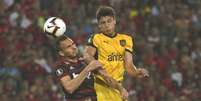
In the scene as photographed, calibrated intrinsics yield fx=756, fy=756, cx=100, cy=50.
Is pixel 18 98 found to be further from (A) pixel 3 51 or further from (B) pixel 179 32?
(B) pixel 179 32

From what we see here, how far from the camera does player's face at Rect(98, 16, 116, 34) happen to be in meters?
9.90

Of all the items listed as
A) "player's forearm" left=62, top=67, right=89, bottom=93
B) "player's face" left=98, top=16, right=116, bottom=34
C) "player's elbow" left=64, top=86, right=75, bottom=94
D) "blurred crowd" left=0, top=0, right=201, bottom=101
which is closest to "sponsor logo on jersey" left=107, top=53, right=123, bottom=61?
"player's face" left=98, top=16, right=116, bottom=34

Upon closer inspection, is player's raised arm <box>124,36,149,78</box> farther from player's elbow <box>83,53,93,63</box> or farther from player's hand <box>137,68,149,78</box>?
player's elbow <box>83,53,93,63</box>

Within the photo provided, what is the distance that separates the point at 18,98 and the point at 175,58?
437cm

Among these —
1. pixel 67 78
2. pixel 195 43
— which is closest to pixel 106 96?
pixel 67 78

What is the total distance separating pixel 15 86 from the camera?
17.1 metres

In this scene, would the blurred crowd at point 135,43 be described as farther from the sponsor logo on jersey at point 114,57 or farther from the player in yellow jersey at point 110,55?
the sponsor logo on jersey at point 114,57

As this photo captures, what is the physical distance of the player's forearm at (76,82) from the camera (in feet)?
31.9

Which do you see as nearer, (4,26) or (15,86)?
(15,86)

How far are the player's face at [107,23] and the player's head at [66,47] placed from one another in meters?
0.47

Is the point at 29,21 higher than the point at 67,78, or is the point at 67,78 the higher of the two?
the point at 67,78

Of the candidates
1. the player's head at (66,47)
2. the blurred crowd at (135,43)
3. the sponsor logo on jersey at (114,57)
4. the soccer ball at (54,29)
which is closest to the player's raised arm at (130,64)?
the sponsor logo on jersey at (114,57)

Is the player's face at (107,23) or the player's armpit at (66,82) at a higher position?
the player's face at (107,23)

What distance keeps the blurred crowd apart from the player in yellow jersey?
6.82 meters
